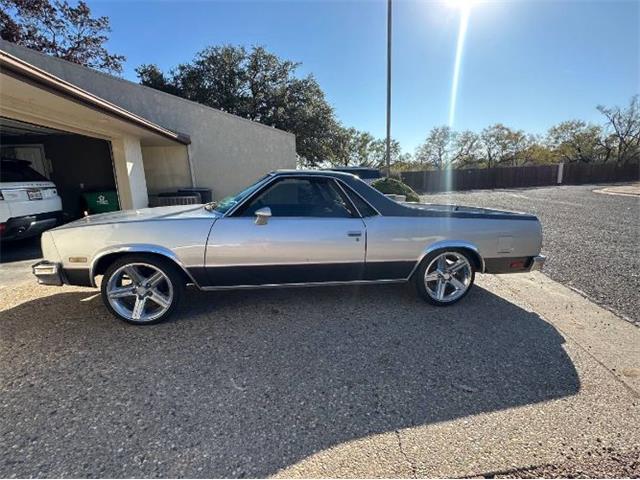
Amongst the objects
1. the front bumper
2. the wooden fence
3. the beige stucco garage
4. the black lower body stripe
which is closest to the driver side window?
the black lower body stripe

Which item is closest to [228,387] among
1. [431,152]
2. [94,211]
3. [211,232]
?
[211,232]

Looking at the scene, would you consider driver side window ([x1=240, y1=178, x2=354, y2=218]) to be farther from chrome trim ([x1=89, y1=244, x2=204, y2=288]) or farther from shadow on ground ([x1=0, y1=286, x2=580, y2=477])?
shadow on ground ([x1=0, y1=286, x2=580, y2=477])

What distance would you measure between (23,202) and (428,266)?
6705mm

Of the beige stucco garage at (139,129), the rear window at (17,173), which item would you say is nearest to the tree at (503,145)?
the beige stucco garage at (139,129)

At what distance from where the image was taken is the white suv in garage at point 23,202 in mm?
5066

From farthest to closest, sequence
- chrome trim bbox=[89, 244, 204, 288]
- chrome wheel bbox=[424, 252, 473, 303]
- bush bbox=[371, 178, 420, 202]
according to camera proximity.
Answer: bush bbox=[371, 178, 420, 202]
chrome wheel bbox=[424, 252, 473, 303]
chrome trim bbox=[89, 244, 204, 288]

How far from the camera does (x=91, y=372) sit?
7.86 ft

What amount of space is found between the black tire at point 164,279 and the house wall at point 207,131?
348 inches

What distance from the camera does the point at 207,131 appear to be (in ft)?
35.9

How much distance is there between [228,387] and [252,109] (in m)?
22.1

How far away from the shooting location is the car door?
3074mm

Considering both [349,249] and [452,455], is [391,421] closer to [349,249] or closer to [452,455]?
[452,455]

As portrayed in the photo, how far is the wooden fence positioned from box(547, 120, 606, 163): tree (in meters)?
8.39

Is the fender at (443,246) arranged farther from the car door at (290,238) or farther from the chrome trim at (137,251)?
the chrome trim at (137,251)
